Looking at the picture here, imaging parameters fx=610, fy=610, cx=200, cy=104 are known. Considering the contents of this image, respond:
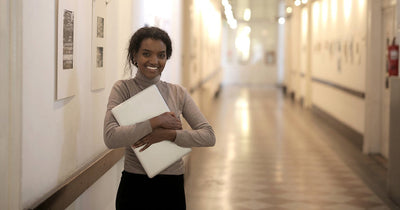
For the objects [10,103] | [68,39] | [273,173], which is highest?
[68,39]

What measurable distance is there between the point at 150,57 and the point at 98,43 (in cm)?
139

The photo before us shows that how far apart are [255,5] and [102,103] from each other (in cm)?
2638

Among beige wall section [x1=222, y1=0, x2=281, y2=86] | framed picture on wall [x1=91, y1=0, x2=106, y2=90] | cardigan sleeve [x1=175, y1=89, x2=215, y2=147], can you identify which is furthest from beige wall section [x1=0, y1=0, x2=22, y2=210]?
beige wall section [x1=222, y1=0, x2=281, y2=86]

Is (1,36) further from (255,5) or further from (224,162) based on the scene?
(255,5)

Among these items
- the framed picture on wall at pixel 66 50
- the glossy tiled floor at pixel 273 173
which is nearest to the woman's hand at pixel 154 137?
the framed picture on wall at pixel 66 50

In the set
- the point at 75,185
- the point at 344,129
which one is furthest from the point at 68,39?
the point at 344,129

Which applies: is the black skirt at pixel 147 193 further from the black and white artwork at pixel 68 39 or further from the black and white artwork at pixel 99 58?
the black and white artwork at pixel 99 58

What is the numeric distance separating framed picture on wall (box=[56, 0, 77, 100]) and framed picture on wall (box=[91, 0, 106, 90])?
49cm

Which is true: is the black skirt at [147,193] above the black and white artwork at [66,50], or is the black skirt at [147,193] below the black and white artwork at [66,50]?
below

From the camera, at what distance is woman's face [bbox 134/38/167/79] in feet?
9.21

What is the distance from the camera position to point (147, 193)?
111 inches

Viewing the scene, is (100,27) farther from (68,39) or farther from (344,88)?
(344,88)

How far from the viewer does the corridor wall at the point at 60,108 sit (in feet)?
9.00

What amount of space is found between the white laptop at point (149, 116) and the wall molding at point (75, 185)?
54 cm
